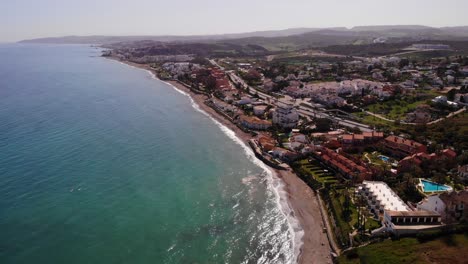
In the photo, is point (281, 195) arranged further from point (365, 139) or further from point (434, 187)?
point (365, 139)

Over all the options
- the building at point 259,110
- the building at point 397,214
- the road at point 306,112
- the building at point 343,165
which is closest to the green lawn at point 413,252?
the building at point 397,214

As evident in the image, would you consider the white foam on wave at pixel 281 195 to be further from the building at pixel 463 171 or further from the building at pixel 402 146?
the building at pixel 463 171

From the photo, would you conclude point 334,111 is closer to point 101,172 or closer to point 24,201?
point 101,172

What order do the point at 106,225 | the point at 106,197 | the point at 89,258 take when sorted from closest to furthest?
the point at 89,258, the point at 106,225, the point at 106,197

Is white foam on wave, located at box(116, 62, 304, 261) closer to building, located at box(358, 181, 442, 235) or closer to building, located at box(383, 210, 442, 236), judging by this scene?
building, located at box(358, 181, 442, 235)

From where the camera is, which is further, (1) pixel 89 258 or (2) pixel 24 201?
(2) pixel 24 201

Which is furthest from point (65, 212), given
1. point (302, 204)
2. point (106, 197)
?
point (302, 204)
